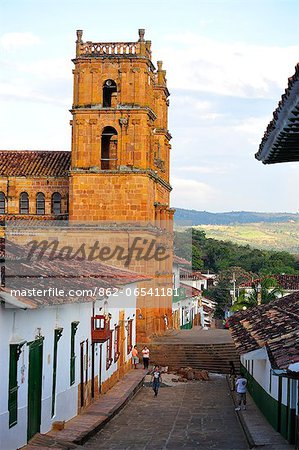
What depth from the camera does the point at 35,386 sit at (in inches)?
615

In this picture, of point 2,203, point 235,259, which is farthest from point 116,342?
point 235,259

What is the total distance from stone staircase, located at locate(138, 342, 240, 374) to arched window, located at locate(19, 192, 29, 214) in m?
10.7

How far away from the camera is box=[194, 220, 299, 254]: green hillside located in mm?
151375

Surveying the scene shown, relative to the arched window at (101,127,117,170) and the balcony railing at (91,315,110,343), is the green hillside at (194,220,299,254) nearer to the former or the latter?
the arched window at (101,127,117,170)

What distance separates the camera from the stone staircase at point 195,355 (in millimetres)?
36188

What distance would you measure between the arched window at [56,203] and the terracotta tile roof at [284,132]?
33759mm

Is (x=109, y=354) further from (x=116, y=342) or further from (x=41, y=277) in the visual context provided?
(x=41, y=277)

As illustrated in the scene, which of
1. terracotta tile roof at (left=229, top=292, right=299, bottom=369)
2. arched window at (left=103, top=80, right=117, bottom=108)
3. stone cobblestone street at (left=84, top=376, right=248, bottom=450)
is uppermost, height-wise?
arched window at (left=103, top=80, right=117, bottom=108)

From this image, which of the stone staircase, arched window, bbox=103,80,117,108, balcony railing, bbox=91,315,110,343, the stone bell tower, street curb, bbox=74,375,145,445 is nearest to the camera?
street curb, bbox=74,375,145,445

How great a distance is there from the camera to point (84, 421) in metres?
19.0

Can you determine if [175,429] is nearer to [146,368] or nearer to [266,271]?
[146,368]

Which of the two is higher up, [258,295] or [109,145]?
[109,145]

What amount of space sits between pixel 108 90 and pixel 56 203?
618cm

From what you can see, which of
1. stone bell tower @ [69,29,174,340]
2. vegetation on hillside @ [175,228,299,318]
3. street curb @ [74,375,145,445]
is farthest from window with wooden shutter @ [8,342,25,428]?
vegetation on hillside @ [175,228,299,318]
